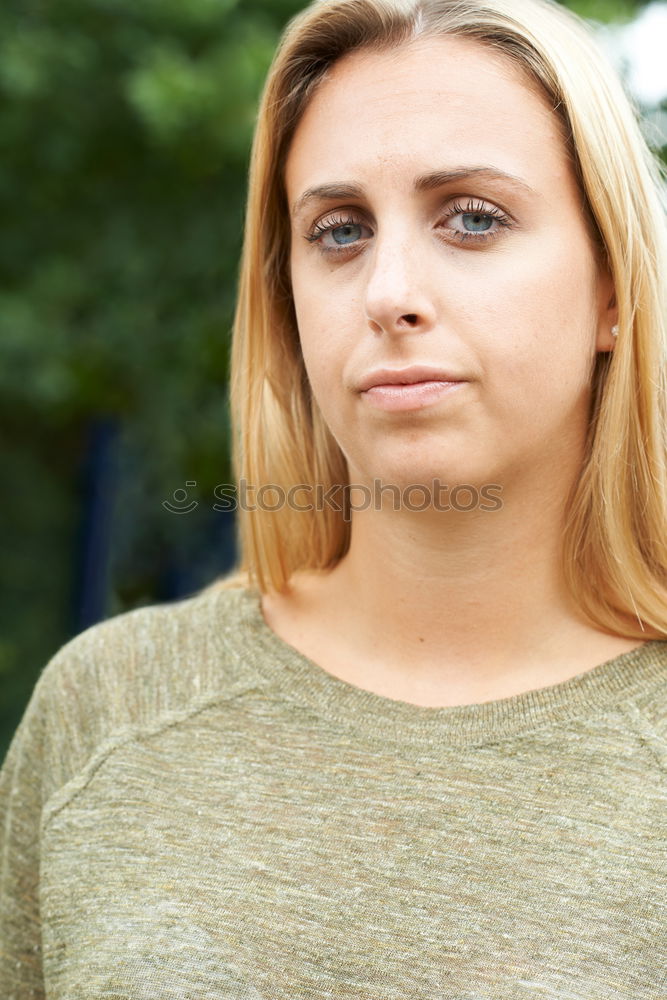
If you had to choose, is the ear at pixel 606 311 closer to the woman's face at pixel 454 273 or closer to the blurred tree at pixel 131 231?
the woman's face at pixel 454 273

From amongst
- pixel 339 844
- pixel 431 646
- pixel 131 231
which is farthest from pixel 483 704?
pixel 131 231

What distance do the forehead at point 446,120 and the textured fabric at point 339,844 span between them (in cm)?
80

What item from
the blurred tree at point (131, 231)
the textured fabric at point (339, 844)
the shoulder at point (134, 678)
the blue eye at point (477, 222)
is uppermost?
the blurred tree at point (131, 231)

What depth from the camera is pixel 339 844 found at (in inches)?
70.4

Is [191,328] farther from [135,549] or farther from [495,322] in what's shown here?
[495,322]

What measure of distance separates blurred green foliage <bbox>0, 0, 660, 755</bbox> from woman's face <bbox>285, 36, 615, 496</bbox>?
2.04 m

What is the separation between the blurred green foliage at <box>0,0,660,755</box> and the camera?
384cm

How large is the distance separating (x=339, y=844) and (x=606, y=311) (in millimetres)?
937

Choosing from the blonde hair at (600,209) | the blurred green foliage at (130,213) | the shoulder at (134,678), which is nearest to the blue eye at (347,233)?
the blonde hair at (600,209)

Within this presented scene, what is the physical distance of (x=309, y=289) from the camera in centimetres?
195

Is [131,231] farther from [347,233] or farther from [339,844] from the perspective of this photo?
[339,844]

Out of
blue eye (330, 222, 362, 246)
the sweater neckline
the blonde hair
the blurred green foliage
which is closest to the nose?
blue eye (330, 222, 362, 246)

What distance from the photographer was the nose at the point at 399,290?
1.74m

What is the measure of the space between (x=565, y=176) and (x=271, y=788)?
105 cm
